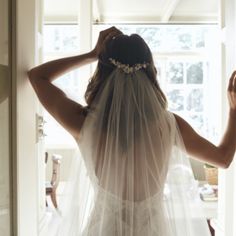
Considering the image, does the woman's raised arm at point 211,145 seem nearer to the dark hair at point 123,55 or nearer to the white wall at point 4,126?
the dark hair at point 123,55

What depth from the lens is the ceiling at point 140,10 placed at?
374 cm

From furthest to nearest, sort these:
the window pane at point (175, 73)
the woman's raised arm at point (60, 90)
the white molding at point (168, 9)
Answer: the window pane at point (175, 73), the white molding at point (168, 9), the woman's raised arm at point (60, 90)

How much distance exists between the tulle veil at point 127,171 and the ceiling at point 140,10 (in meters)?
2.78

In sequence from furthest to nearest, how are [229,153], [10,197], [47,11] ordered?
[47,11]
[229,153]
[10,197]

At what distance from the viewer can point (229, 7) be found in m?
1.39

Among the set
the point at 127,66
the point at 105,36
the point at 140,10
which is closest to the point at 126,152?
the point at 127,66

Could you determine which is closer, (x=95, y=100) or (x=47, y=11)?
(x=95, y=100)

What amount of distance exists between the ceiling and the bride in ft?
9.03

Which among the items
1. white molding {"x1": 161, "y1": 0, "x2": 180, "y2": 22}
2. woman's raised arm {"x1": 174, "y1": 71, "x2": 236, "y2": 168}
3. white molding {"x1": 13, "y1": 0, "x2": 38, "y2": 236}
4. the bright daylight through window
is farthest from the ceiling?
woman's raised arm {"x1": 174, "y1": 71, "x2": 236, "y2": 168}

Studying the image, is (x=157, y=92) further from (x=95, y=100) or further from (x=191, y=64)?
(x=191, y=64)

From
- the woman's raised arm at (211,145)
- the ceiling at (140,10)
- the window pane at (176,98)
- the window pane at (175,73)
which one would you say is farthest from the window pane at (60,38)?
the woman's raised arm at (211,145)

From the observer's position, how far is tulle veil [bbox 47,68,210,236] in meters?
0.95

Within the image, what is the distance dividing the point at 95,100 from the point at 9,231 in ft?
1.39

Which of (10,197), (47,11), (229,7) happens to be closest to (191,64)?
(47,11)
